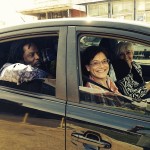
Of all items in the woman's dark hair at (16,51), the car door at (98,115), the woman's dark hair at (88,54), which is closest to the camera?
the car door at (98,115)

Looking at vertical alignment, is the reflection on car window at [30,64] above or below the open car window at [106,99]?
above

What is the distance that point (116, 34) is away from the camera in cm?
206

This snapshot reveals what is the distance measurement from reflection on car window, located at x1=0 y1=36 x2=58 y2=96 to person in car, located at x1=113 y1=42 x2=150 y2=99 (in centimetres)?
53

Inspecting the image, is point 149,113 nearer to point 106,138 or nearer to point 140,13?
point 106,138

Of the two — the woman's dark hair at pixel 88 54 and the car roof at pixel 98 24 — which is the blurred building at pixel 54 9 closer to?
the woman's dark hair at pixel 88 54

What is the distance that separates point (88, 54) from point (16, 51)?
64 centimetres

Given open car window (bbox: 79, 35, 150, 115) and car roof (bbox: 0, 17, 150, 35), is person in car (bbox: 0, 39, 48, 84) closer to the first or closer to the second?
car roof (bbox: 0, 17, 150, 35)

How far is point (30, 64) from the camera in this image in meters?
2.60

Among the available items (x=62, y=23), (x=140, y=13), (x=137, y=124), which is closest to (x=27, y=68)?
(x=62, y=23)

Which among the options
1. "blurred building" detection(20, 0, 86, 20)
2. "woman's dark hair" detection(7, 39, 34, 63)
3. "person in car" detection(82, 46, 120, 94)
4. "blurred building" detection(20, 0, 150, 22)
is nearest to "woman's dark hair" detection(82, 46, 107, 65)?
"person in car" detection(82, 46, 120, 94)

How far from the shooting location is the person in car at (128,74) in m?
2.44

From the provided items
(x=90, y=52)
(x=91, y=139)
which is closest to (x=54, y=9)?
(x=90, y=52)

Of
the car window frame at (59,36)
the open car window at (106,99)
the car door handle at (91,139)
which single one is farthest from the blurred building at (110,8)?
the car door handle at (91,139)

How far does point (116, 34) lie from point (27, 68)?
2.65ft
